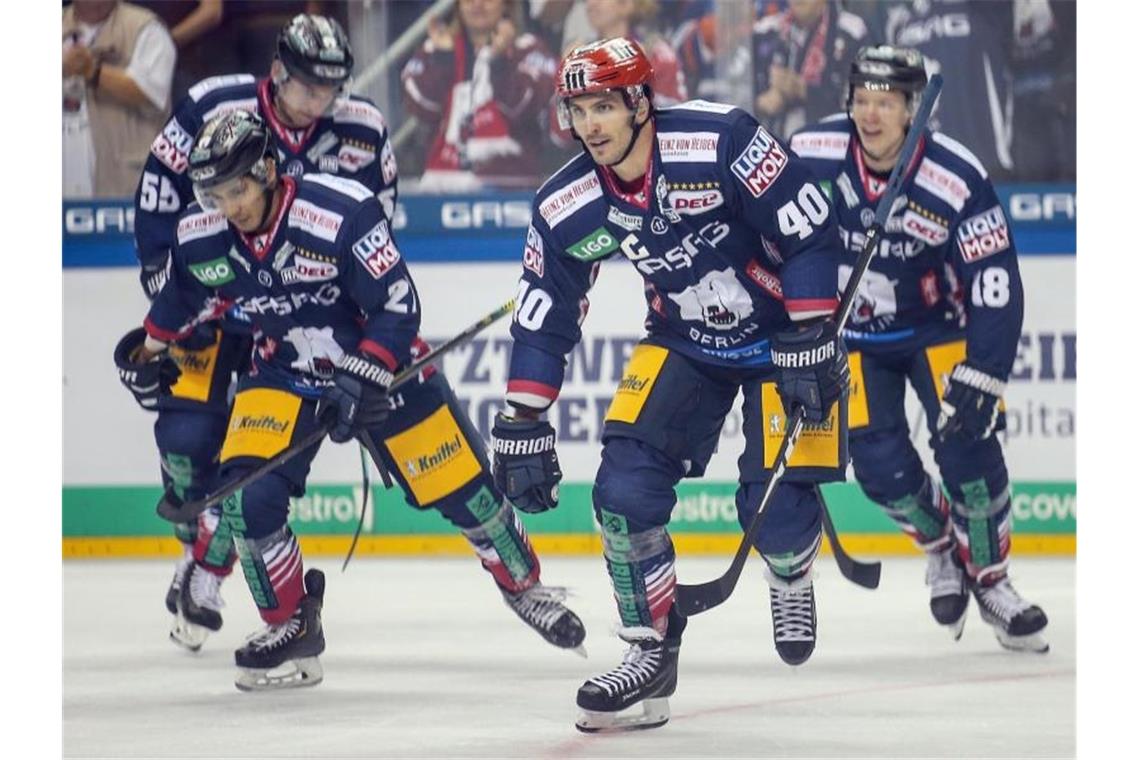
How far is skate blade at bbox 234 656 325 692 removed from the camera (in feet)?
17.1

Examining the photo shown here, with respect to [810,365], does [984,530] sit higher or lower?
lower

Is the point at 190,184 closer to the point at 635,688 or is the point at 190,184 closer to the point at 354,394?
the point at 354,394

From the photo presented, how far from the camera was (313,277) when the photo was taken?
Result: 5047mm

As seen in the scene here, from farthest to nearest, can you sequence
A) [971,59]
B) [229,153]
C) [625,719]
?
[971,59], [229,153], [625,719]

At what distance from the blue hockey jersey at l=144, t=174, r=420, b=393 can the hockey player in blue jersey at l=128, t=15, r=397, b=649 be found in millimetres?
530

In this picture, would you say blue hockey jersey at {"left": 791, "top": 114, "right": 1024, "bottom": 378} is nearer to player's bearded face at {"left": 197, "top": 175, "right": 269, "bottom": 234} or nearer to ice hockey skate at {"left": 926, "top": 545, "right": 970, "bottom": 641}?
ice hockey skate at {"left": 926, "top": 545, "right": 970, "bottom": 641}

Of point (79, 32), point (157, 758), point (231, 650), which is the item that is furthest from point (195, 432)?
point (79, 32)

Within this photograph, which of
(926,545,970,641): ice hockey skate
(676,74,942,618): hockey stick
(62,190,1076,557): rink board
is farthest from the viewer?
(62,190,1076,557): rink board

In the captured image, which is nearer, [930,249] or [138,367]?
[930,249]

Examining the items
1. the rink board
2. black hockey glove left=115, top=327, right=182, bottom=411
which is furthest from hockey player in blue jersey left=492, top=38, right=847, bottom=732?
the rink board

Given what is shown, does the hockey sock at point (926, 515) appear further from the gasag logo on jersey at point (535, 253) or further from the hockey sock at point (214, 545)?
the hockey sock at point (214, 545)

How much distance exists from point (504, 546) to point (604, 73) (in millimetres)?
1595

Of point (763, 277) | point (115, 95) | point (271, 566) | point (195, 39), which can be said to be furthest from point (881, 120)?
point (115, 95)
